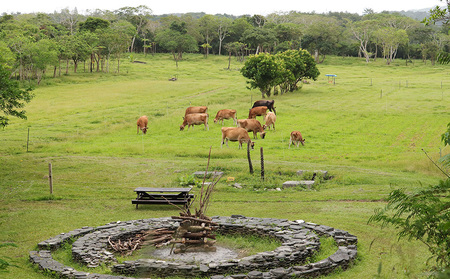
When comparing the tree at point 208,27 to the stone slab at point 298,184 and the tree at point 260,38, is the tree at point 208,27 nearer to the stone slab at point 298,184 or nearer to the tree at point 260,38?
the tree at point 260,38

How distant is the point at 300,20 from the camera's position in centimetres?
14175

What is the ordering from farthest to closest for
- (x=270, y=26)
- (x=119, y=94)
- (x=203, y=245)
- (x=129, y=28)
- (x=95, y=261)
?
(x=270, y=26) < (x=129, y=28) < (x=119, y=94) < (x=203, y=245) < (x=95, y=261)

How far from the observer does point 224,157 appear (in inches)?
1207

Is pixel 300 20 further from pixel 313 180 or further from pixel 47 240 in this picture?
pixel 47 240

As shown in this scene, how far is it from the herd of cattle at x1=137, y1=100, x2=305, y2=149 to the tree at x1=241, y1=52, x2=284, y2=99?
707cm

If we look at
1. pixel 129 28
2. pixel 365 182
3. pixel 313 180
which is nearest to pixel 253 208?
pixel 313 180

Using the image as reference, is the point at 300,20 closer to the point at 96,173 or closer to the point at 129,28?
the point at 129,28

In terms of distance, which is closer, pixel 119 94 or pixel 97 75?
pixel 119 94

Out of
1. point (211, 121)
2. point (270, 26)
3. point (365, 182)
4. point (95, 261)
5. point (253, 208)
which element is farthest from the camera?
point (270, 26)

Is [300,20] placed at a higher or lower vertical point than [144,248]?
higher

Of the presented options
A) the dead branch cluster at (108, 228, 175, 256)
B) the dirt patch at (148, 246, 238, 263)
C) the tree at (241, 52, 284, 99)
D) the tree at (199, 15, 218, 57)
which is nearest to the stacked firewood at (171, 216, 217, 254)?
the dirt patch at (148, 246, 238, 263)

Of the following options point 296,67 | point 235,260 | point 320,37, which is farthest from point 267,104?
point 320,37

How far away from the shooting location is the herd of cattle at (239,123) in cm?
3297

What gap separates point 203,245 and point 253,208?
5.85 meters
